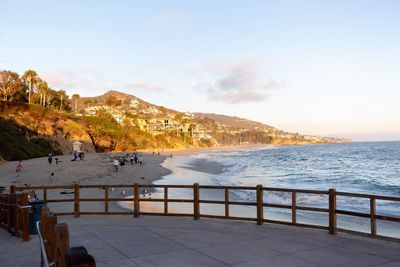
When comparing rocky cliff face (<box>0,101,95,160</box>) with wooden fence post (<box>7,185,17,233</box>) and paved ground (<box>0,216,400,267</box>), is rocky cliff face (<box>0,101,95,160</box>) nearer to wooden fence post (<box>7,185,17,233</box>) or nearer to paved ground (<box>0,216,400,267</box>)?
wooden fence post (<box>7,185,17,233</box>)

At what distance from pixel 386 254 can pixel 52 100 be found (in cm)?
12939

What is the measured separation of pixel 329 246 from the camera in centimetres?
874

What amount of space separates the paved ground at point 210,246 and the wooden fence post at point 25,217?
21 centimetres

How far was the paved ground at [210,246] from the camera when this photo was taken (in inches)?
302

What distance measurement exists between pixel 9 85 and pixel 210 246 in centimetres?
10412

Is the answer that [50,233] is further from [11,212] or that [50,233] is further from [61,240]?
[11,212]

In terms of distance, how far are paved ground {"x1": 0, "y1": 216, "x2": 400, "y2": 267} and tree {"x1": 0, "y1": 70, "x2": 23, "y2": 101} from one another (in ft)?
320

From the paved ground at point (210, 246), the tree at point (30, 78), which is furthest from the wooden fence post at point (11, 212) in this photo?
the tree at point (30, 78)

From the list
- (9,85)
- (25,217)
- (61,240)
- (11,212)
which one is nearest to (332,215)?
(61,240)

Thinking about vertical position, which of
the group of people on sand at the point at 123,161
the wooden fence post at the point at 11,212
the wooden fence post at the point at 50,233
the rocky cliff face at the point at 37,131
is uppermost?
the rocky cliff face at the point at 37,131

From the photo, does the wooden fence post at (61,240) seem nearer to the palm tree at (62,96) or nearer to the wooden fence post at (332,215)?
the wooden fence post at (332,215)

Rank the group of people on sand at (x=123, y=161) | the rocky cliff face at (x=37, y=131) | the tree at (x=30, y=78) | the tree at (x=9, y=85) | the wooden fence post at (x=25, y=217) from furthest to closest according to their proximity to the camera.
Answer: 1. the tree at (x=30, y=78)
2. the tree at (x=9, y=85)
3. the rocky cliff face at (x=37, y=131)
4. the group of people on sand at (x=123, y=161)
5. the wooden fence post at (x=25, y=217)

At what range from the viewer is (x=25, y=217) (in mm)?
9734

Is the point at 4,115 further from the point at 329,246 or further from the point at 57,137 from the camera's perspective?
the point at 329,246
